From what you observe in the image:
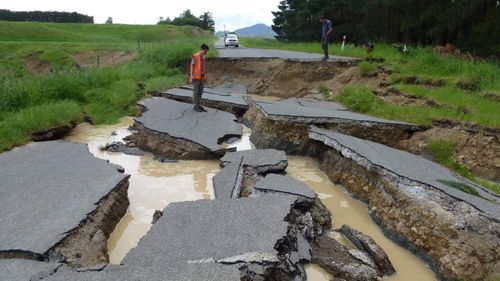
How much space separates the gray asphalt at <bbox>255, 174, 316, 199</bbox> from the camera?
5234mm

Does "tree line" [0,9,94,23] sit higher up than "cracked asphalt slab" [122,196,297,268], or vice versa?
"tree line" [0,9,94,23]

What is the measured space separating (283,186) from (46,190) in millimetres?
2963

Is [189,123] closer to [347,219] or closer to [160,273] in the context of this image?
[347,219]

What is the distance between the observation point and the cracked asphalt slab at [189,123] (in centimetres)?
798

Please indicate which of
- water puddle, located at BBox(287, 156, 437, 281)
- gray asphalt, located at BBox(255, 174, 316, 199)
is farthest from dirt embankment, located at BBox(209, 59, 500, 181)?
gray asphalt, located at BBox(255, 174, 316, 199)

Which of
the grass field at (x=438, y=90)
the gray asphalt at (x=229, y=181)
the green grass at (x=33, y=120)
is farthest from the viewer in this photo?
the grass field at (x=438, y=90)

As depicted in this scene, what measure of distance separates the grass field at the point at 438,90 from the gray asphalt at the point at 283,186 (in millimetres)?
3957

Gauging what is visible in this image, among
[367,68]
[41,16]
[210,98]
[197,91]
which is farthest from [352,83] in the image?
[41,16]

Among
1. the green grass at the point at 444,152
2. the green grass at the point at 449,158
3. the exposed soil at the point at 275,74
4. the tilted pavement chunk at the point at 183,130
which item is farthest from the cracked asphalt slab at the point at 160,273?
the exposed soil at the point at 275,74

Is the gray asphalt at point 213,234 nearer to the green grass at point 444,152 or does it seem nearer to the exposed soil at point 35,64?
the green grass at point 444,152

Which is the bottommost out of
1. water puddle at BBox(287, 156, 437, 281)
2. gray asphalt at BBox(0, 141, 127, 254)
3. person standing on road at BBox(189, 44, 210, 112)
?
water puddle at BBox(287, 156, 437, 281)

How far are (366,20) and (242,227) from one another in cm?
2255

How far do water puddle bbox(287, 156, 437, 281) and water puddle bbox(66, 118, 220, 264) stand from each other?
1.65 meters

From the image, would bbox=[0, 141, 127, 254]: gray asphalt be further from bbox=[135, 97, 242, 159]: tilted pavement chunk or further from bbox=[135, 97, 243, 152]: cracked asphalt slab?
bbox=[135, 97, 243, 152]: cracked asphalt slab
